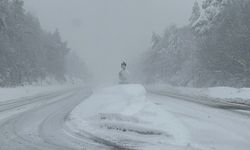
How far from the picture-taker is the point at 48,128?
Result: 12133 millimetres

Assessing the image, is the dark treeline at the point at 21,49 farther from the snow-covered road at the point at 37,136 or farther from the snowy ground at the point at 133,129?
the snowy ground at the point at 133,129

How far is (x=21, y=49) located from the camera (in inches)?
2430

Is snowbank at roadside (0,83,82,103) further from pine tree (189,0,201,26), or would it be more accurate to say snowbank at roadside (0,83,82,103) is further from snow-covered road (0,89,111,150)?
pine tree (189,0,201,26)

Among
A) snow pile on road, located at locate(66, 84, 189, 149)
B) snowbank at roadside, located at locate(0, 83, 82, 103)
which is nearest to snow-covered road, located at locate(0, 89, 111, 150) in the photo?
snow pile on road, located at locate(66, 84, 189, 149)

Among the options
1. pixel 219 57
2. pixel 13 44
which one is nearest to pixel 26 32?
pixel 13 44

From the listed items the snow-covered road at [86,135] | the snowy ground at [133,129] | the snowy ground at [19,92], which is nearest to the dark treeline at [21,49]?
the snowy ground at [19,92]

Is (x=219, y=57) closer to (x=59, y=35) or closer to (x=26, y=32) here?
(x=26, y=32)

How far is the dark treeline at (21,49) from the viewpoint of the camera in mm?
50250

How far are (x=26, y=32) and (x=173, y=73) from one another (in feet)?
105

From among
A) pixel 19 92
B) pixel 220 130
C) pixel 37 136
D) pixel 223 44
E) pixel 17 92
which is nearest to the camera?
pixel 37 136

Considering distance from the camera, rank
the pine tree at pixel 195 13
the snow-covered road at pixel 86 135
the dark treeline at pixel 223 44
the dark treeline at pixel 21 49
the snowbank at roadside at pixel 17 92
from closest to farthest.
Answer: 1. the snow-covered road at pixel 86 135
2. the snowbank at roadside at pixel 17 92
3. the dark treeline at pixel 223 44
4. the dark treeline at pixel 21 49
5. the pine tree at pixel 195 13

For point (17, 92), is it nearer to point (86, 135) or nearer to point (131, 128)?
point (86, 135)

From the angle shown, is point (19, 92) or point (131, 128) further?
point (19, 92)

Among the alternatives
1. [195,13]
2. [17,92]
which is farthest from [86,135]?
[195,13]
